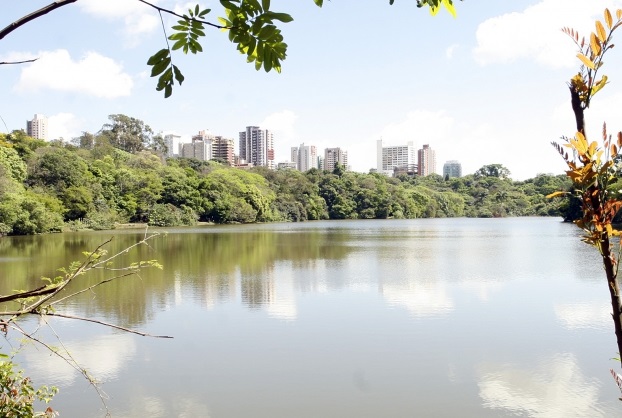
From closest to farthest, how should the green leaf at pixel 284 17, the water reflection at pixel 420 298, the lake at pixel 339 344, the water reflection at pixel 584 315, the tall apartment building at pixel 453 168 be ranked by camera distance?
1. the green leaf at pixel 284 17
2. the lake at pixel 339 344
3. the water reflection at pixel 584 315
4. the water reflection at pixel 420 298
5. the tall apartment building at pixel 453 168

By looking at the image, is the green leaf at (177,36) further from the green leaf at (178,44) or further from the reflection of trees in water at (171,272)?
the reflection of trees in water at (171,272)

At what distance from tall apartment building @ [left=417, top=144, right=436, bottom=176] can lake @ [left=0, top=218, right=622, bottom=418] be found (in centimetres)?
11508

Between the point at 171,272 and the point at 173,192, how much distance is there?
Answer: 2615 cm

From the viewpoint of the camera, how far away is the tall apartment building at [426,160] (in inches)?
5015

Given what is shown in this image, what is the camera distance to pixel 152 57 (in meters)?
0.99

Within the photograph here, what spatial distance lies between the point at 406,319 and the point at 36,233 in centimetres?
2487

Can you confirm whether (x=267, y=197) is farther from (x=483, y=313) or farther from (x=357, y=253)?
(x=483, y=313)

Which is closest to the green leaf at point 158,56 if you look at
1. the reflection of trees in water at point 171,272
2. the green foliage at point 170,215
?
the reflection of trees in water at point 171,272

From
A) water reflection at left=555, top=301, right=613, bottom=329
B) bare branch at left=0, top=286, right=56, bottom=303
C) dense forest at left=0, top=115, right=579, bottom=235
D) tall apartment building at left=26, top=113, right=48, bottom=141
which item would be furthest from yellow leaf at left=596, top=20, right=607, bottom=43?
tall apartment building at left=26, top=113, right=48, bottom=141

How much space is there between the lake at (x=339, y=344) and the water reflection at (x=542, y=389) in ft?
0.07

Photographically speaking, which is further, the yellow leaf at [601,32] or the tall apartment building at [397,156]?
the tall apartment building at [397,156]

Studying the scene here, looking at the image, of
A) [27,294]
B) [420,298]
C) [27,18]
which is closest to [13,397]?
[27,294]

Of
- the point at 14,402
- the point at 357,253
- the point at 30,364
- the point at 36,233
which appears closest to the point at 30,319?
the point at 30,364

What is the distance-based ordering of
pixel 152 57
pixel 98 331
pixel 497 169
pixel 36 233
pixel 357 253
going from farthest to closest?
pixel 497 169
pixel 36 233
pixel 357 253
pixel 98 331
pixel 152 57
